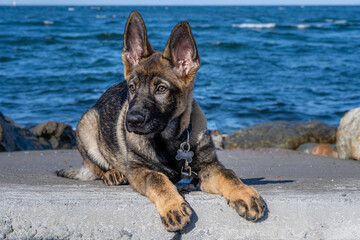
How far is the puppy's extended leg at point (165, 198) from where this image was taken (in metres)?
3.22

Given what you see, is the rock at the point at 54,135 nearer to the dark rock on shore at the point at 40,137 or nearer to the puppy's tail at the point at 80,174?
the dark rock on shore at the point at 40,137

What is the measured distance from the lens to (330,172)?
6.71 metres

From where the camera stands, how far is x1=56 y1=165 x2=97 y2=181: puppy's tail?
5266mm

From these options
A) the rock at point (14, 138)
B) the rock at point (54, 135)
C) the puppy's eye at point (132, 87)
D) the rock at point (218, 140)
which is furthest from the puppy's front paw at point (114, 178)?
the rock at point (54, 135)

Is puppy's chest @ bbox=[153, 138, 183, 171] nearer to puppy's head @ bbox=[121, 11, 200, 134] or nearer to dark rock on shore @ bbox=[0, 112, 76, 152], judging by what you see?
puppy's head @ bbox=[121, 11, 200, 134]

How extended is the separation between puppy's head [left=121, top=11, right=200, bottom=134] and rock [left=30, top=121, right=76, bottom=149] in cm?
A: 686

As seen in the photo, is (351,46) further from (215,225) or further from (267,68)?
(215,225)

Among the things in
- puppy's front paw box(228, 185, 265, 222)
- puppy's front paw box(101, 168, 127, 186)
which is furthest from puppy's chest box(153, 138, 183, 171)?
puppy's front paw box(228, 185, 265, 222)

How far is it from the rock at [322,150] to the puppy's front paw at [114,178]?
20.2 ft

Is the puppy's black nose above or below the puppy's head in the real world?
below

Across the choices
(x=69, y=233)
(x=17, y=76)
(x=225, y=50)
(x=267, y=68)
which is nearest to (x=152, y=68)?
(x=69, y=233)

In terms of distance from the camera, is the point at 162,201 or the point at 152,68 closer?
the point at 162,201

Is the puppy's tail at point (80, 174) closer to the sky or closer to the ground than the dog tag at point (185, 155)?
closer to the ground

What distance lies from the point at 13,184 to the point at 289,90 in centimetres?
1425
